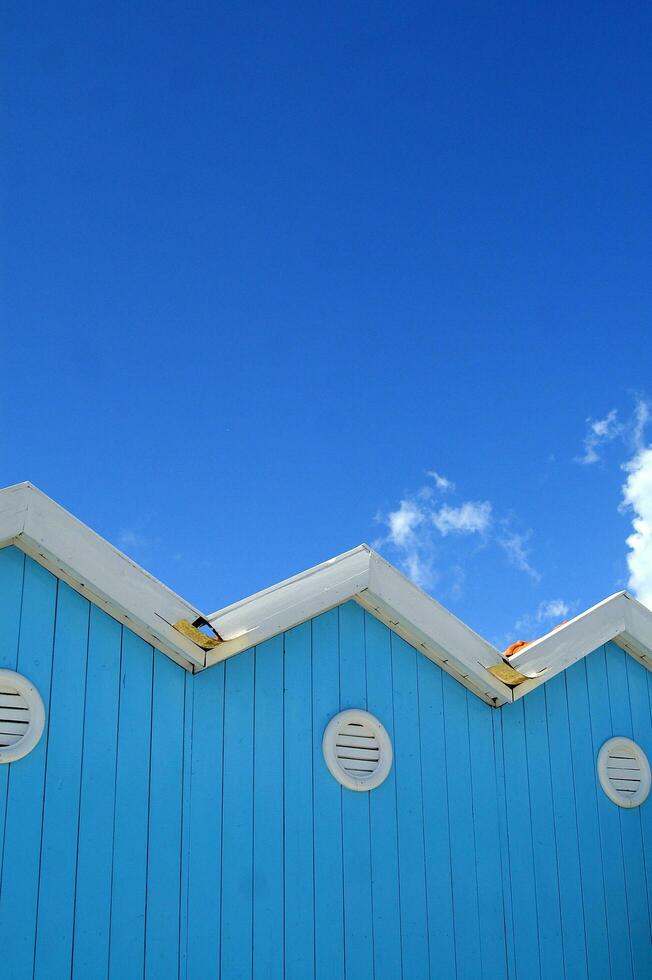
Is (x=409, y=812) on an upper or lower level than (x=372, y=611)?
lower

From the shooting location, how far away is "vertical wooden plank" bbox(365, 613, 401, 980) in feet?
21.2

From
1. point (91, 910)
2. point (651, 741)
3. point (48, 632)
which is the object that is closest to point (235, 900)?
point (91, 910)

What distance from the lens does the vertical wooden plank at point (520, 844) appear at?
22.5 ft

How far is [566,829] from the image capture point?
7.20 m

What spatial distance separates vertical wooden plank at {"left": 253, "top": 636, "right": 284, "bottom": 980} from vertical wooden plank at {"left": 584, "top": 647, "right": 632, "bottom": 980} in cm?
245

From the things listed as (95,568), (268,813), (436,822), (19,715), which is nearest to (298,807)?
(268,813)

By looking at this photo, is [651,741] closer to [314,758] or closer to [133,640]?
[314,758]

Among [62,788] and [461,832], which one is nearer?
[62,788]

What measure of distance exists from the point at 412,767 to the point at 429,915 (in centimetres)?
92

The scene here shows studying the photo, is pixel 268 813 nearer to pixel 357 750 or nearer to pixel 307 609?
pixel 357 750

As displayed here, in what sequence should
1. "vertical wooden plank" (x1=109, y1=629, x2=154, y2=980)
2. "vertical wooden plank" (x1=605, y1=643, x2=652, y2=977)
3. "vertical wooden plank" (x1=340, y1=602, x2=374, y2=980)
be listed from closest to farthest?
"vertical wooden plank" (x1=109, y1=629, x2=154, y2=980) < "vertical wooden plank" (x1=340, y1=602, x2=374, y2=980) < "vertical wooden plank" (x1=605, y1=643, x2=652, y2=977)

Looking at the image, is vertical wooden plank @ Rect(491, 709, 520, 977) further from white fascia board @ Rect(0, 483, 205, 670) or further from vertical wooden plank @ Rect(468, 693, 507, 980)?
white fascia board @ Rect(0, 483, 205, 670)

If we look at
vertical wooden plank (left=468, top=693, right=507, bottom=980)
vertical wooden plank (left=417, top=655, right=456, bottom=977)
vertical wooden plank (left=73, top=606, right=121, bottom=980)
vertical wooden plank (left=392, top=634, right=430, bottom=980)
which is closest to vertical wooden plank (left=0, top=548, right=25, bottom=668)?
vertical wooden plank (left=73, top=606, right=121, bottom=980)

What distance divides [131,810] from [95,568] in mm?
1428
